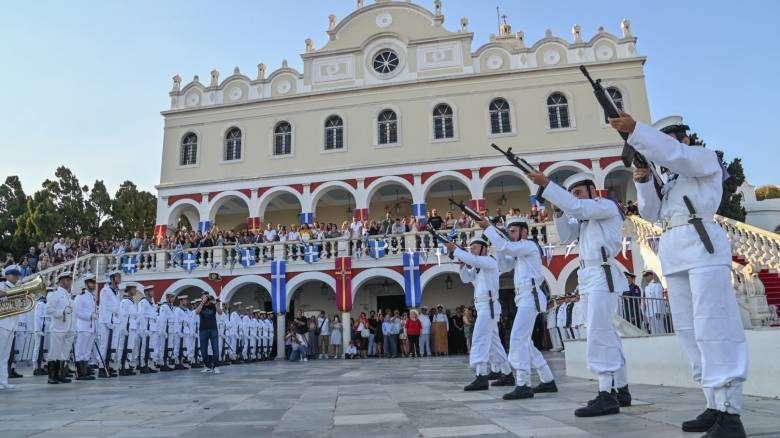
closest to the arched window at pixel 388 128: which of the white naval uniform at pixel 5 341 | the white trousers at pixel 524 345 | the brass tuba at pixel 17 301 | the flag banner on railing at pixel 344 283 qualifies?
the flag banner on railing at pixel 344 283

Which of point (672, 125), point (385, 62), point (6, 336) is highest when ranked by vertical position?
point (385, 62)

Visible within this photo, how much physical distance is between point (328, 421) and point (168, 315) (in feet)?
39.7

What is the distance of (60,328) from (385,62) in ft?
66.5

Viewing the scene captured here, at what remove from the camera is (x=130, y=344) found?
540 inches

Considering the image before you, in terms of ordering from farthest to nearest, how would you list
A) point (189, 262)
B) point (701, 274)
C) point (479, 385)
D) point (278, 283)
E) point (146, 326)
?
1. point (189, 262)
2. point (278, 283)
3. point (146, 326)
4. point (479, 385)
5. point (701, 274)

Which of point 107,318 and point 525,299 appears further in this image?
point 107,318

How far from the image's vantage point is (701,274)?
3.99 m

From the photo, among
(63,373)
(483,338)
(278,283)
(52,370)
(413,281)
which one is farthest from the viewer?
(278,283)

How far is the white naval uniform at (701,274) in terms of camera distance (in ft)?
12.4

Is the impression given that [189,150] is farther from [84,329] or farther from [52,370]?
A: [52,370]

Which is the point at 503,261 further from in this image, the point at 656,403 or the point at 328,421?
the point at 328,421

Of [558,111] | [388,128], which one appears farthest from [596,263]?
[388,128]

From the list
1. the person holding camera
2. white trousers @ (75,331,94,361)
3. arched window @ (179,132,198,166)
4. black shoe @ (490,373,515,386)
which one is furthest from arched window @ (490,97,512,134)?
black shoe @ (490,373,515,386)

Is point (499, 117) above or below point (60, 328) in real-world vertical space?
above
